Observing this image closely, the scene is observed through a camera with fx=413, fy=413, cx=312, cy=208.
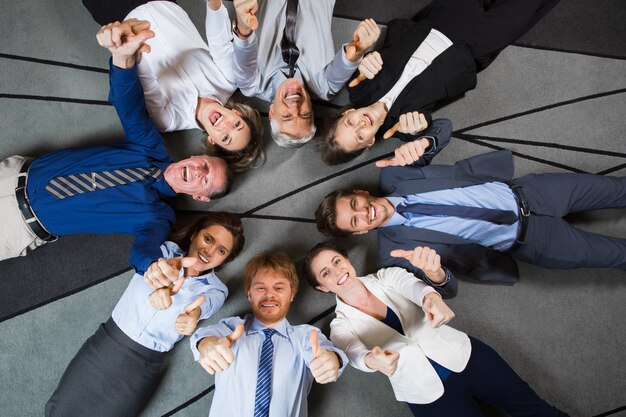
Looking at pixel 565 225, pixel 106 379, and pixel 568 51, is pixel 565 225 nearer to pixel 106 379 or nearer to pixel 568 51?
pixel 568 51

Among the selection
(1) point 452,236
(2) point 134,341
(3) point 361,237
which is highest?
(1) point 452,236

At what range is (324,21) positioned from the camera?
6.61 feet

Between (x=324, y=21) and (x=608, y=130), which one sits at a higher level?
(x=324, y=21)

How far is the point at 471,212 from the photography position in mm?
1896

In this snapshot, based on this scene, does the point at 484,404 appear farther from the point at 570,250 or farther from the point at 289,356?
the point at 289,356

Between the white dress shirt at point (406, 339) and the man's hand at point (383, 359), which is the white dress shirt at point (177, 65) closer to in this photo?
the white dress shirt at point (406, 339)

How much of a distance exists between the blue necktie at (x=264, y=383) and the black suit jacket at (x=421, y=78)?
4.06 ft

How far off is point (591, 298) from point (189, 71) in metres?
2.36

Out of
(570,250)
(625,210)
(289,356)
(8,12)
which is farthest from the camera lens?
(625,210)

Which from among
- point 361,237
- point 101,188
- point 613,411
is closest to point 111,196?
point 101,188

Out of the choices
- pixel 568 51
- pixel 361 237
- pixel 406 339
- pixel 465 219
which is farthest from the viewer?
pixel 568 51

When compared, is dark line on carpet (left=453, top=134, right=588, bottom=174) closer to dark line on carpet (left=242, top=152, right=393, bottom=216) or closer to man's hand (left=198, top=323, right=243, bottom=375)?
dark line on carpet (left=242, top=152, right=393, bottom=216)

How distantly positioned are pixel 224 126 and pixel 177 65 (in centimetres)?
43

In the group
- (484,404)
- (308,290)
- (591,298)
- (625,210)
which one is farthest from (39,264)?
(625,210)
